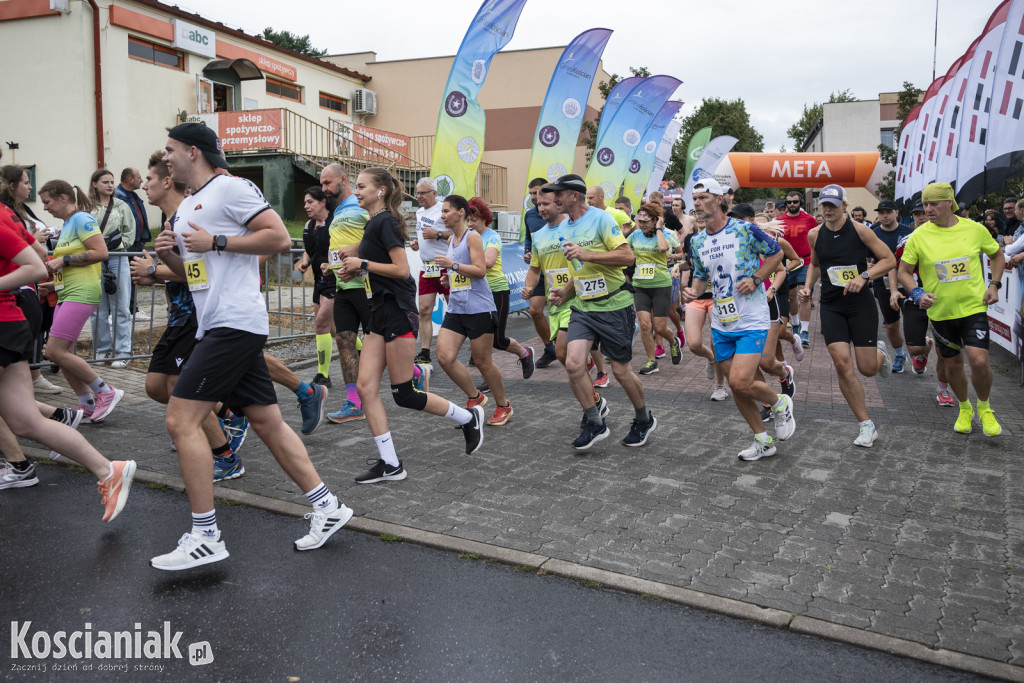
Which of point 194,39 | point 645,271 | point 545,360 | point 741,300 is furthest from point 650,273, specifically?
point 194,39

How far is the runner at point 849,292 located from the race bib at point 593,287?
1.93 meters

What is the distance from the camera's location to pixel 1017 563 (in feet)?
13.3

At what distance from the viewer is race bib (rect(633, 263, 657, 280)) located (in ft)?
30.8

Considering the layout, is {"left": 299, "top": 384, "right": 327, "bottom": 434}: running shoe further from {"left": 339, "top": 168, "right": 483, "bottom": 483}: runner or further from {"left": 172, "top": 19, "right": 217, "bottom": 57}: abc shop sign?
{"left": 172, "top": 19, "right": 217, "bottom": 57}: abc shop sign

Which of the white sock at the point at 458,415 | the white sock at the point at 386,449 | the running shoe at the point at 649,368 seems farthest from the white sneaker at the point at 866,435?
the white sock at the point at 386,449

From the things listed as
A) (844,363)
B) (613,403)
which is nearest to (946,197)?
(844,363)

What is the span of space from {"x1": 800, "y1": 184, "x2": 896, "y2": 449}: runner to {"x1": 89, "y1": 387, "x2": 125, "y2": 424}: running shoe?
5908 mm

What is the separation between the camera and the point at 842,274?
261 inches

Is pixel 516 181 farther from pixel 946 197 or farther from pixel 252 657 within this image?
pixel 252 657

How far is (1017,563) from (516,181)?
3278cm

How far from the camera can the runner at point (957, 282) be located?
257 inches

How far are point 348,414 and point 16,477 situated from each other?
2.65 meters

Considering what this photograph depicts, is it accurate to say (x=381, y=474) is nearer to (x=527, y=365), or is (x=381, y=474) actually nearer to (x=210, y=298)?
(x=210, y=298)

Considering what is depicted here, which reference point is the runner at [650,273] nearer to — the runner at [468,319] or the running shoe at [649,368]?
the running shoe at [649,368]
